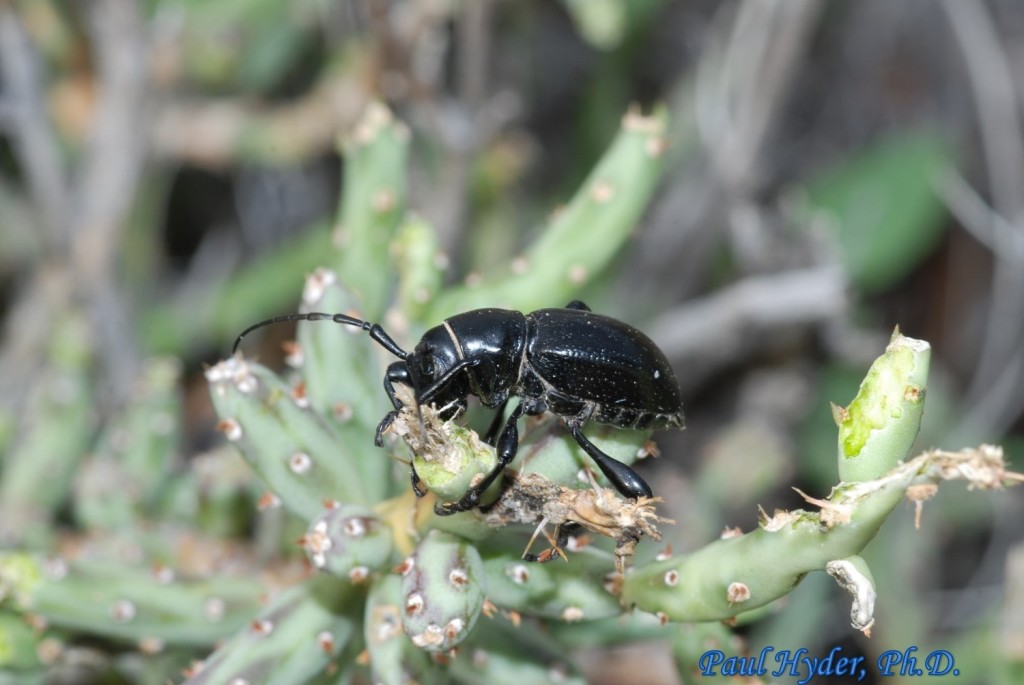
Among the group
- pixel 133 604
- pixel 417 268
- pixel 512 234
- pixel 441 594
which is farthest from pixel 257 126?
pixel 441 594

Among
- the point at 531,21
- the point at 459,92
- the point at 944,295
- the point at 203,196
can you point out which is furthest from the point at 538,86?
the point at 944,295

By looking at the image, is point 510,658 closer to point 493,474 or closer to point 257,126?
point 493,474

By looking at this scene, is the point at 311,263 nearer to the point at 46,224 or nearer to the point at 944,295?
the point at 46,224

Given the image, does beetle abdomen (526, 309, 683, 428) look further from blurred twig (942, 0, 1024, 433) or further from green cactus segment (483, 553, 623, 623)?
blurred twig (942, 0, 1024, 433)

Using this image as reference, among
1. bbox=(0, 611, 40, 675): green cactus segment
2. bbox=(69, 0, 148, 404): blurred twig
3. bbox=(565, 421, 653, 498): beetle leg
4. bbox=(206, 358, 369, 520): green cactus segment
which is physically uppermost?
bbox=(69, 0, 148, 404): blurred twig

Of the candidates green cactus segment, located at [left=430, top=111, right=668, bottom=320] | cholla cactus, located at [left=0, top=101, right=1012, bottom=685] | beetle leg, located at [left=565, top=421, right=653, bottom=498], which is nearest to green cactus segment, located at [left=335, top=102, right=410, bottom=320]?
cholla cactus, located at [left=0, top=101, right=1012, bottom=685]

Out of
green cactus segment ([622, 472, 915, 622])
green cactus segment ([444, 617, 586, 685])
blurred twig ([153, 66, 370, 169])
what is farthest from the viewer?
blurred twig ([153, 66, 370, 169])
